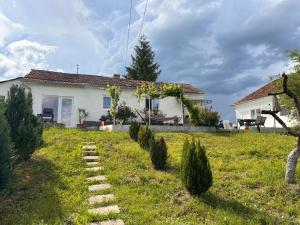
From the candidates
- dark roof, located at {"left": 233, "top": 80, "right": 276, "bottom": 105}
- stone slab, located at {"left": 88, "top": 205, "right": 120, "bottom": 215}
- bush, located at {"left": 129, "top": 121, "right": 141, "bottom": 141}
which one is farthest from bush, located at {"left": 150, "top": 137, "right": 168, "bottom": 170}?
dark roof, located at {"left": 233, "top": 80, "right": 276, "bottom": 105}

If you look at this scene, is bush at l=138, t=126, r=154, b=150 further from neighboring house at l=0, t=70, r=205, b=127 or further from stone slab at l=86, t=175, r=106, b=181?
neighboring house at l=0, t=70, r=205, b=127

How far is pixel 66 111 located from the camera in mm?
23375

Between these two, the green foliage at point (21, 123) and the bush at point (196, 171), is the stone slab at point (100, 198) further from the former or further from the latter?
the green foliage at point (21, 123)

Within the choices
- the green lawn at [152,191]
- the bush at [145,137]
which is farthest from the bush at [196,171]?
the bush at [145,137]

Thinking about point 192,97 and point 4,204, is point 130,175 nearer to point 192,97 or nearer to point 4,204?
point 4,204

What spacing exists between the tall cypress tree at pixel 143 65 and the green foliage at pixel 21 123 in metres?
33.5

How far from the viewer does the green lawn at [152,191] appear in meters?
5.64

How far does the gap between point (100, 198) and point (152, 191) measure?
1208 millimetres

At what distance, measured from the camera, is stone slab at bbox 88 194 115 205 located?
645 centimetres

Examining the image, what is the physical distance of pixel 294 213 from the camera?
5797 mm

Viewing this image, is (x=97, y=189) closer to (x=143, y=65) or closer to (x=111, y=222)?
(x=111, y=222)

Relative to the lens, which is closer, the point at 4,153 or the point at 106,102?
the point at 4,153

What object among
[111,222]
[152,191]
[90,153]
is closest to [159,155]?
[152,191]

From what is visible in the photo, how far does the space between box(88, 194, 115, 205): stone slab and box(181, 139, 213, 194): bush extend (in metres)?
1.69
